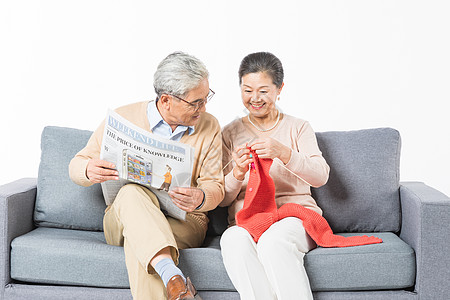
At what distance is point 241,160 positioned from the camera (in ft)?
7.40

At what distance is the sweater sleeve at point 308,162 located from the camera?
225 centimetres

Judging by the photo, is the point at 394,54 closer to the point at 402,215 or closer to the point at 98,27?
the point at 402,215

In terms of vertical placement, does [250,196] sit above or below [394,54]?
below

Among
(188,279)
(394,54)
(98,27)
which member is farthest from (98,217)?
(394,54)

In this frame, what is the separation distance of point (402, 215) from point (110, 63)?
2.07 metres

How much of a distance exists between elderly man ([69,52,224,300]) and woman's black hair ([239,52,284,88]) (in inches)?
9.8

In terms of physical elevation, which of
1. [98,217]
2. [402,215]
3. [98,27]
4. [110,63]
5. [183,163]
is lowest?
[98,217]

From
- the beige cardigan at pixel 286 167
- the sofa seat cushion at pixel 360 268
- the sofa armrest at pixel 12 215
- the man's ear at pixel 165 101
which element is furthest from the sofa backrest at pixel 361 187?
the sofa armrest at pixel 12 215

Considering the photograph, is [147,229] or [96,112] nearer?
[147,229]

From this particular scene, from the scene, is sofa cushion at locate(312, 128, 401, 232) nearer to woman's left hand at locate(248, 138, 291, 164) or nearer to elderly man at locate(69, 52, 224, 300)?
woman's left hand at locate(248, 138, 291, 164)

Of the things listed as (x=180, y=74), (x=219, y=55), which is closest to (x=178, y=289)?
(x=180, y=74)

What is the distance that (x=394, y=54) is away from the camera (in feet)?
11.7

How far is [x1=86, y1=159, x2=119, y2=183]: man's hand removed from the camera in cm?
211

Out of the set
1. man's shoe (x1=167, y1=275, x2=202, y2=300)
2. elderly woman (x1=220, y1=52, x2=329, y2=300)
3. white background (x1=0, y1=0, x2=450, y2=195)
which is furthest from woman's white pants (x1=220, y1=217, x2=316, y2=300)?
white background (x1=0, y1=0, x2=450, y2=195)
